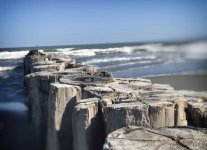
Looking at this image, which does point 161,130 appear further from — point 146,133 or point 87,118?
point 87,118

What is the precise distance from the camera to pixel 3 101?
9.27 metres

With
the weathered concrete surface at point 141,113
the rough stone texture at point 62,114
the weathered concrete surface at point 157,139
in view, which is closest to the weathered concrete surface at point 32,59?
the rough stone texture at point 62,114

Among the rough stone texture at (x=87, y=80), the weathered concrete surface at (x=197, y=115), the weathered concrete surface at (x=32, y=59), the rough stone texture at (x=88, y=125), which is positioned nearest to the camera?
the rough stone texture at (x=88, y=125)

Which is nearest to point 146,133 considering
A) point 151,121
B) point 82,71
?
point 151,121

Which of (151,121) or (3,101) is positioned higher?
(151,121)

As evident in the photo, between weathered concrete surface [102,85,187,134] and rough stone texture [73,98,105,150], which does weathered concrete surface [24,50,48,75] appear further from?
weathered concrete surface [102,85,187,134]

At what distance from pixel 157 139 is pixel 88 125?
850 mm

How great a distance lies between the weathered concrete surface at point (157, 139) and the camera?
2.24 m

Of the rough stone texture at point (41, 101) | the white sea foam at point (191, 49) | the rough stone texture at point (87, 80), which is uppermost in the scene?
the white sea foam at point (191, 49)

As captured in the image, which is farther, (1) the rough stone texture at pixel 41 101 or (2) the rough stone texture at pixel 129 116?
(1) the rough stone texture at pixel 41 101

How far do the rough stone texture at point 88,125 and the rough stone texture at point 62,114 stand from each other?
0.50 m

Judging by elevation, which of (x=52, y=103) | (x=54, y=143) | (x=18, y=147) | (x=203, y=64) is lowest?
(x=18, y=147)

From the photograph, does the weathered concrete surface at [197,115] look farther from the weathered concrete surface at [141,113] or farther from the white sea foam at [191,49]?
the white sea foam at [191,49]

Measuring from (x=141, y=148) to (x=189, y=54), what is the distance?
0.69 meters
